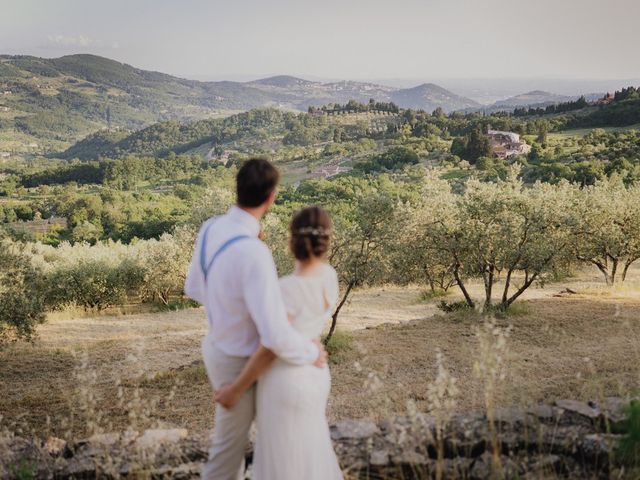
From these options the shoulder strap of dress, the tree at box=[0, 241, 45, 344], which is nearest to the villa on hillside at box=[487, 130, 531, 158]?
the tree at box=[0, 241, 45, 344]

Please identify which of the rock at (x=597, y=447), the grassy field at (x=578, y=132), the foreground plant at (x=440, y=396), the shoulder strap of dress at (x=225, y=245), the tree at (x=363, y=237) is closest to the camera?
the shoulder strap of dress at (x=225, y=245)

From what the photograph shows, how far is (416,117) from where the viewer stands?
7008 inches

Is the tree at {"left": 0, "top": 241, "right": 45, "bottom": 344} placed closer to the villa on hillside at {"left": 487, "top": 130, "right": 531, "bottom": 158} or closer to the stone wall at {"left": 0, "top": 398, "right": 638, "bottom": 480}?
the stone wall at {"left": 0, "top": 398, "right": 638, "bottom": 480}

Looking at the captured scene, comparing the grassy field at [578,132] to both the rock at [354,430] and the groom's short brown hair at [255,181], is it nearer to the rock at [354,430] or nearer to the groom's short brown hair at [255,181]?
the rock at [354,430]

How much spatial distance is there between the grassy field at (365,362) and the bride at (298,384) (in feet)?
→ 2.48

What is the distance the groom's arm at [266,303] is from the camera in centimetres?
298

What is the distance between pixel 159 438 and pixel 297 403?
2.24 m

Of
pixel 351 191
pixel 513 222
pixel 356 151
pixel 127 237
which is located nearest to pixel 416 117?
pixel 356 151

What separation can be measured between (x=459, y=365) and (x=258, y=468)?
Result: 32.4ft

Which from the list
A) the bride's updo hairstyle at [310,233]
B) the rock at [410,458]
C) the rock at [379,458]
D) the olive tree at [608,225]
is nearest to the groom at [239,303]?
the bride's updo hairstyle at [310,233]

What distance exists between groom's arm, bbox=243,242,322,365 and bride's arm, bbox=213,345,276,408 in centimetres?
10

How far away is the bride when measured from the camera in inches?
128

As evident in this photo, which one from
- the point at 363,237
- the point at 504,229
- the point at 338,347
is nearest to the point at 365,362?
the point at 338,347

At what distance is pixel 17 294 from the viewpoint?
15.0 meters
